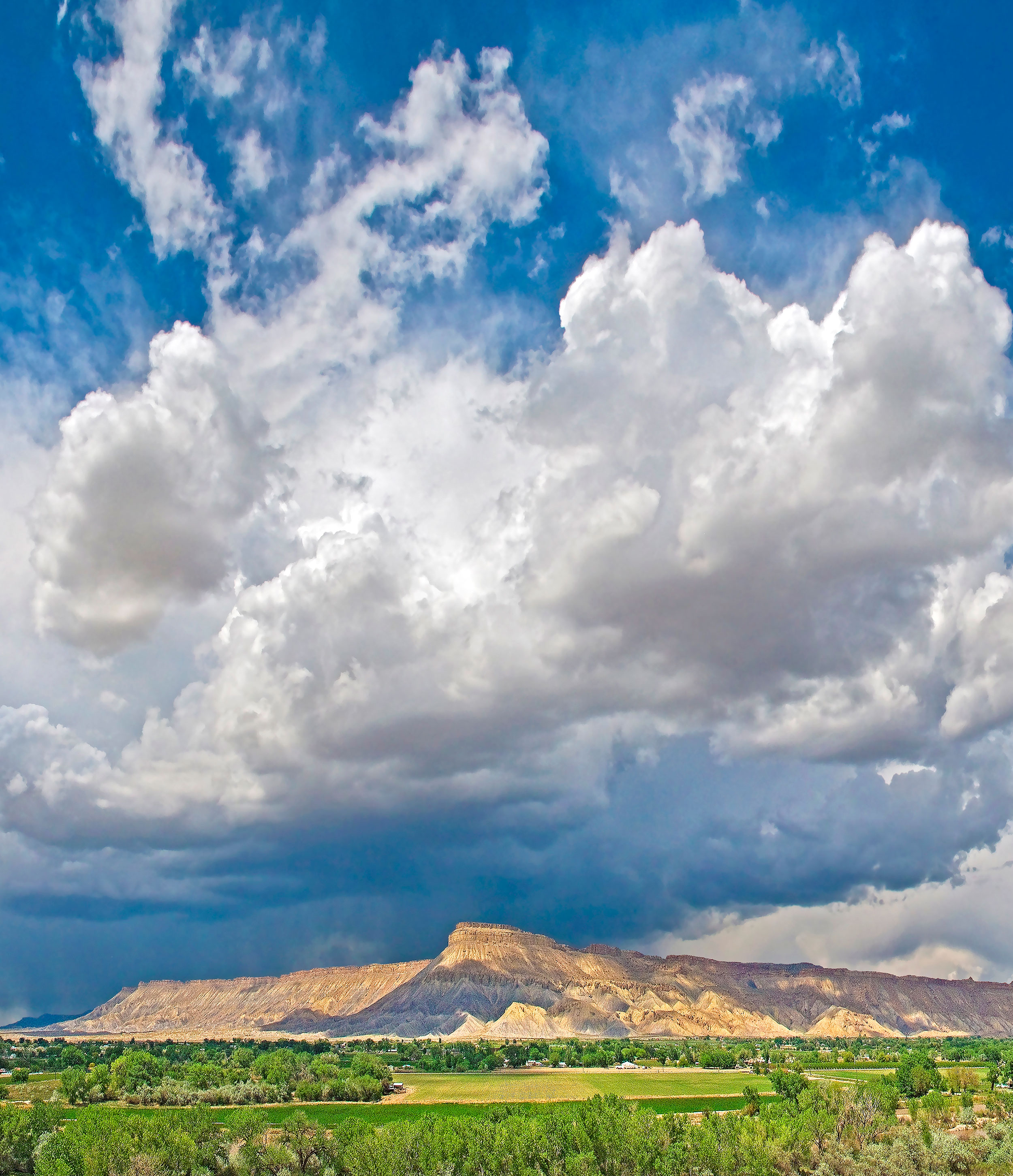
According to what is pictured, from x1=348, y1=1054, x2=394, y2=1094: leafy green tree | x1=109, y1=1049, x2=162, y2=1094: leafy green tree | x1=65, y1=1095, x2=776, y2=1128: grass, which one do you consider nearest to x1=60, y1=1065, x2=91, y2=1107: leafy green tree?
x1=109, y1=1049, x2=162, y2=1094: leafy green tree

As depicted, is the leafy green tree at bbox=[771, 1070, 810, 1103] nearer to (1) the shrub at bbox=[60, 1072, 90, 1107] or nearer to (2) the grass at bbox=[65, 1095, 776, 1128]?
(2) the grass at bbox=[65, 1095, 776, 1128]

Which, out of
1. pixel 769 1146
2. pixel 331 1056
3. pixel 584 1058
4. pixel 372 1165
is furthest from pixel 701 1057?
pixel 372 1165

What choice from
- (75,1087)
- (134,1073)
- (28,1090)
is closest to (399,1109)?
(75,1087)

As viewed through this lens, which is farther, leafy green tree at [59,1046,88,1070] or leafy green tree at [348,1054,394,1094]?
leafy green tree at [59,1046,88,1070]

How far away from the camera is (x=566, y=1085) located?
13900cm

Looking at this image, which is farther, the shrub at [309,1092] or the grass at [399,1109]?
the shrub at [309,1092]

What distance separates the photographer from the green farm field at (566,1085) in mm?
120250

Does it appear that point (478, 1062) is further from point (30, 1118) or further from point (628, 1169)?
point (628, 1169)

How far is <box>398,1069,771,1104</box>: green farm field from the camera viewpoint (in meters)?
120

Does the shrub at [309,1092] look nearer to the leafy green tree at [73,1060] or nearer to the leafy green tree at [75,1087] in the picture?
the leafy green tree at [75,1087]

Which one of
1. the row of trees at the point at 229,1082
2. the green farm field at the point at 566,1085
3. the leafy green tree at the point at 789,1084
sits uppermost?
the row of trees at the point at 229,1082

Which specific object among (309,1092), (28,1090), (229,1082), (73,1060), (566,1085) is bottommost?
(566,1085)

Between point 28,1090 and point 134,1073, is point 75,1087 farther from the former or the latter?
point 134,1073

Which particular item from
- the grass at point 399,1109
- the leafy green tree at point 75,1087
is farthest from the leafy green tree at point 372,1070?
the leafy green tree at point 75,1087
